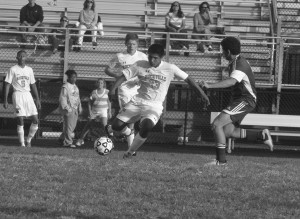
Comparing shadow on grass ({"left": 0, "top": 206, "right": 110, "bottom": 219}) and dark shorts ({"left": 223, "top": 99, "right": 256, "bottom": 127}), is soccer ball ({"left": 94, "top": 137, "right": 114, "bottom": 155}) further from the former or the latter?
shadow on grass ({"left": 0, "top": 206, "right": 110, "bottom": 219})

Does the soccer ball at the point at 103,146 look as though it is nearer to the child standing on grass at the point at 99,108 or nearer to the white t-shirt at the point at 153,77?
the white t-shirt at the point at 153,77

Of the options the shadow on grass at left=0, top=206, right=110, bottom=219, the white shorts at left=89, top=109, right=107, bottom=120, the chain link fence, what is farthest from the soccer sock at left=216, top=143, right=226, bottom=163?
the chain link fence

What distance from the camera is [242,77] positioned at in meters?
13.2

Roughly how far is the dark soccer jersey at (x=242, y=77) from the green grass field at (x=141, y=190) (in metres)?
1.40

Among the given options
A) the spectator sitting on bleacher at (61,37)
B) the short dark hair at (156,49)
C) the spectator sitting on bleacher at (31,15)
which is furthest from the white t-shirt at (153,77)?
the spectator sitting on bleacher at (31,15)

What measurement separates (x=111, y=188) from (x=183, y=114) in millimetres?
13357

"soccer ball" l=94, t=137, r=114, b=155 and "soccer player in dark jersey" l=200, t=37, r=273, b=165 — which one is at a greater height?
"soccer player in dark jersey" l=200, t=37, r=273, b=165

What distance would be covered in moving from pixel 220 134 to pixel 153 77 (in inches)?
54.8

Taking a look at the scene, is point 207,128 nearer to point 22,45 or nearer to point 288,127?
point 288,127

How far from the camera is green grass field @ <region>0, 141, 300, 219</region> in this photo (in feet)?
26.0

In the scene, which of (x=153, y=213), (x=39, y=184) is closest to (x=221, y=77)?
(x=39, y=184)

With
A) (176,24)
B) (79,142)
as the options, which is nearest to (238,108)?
(79,142)

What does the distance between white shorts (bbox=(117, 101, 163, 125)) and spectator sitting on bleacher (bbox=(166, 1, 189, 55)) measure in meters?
8.80

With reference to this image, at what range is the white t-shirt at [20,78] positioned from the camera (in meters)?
18.6
